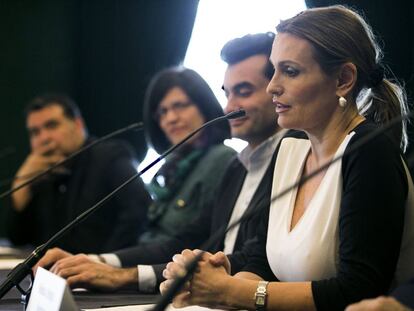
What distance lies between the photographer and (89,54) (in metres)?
5.06

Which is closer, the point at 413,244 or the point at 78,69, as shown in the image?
the point at 413,244

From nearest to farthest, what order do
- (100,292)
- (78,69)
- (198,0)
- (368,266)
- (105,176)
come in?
(368,266), (100,292), (105,176), (198,0), (78,69)

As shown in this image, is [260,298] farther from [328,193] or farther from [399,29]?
[399,29]

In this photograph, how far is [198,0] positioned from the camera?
4734 millimetres

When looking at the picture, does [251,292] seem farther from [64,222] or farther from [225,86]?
[64,222]

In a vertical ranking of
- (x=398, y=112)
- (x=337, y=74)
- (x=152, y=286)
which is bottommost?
Answer: (x=152, y=286)

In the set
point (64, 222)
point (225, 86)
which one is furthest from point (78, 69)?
point (225, 86)

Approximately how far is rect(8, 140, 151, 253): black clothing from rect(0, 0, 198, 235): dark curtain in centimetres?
110

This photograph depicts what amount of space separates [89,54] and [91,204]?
70.8 inches

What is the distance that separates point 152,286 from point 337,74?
0.66m

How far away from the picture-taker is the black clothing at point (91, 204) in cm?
338

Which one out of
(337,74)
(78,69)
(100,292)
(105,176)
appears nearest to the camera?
(337,74)

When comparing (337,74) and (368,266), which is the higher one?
(337,74)

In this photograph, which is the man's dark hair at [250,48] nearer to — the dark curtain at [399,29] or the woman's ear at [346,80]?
the woman's ear at [346,80]
